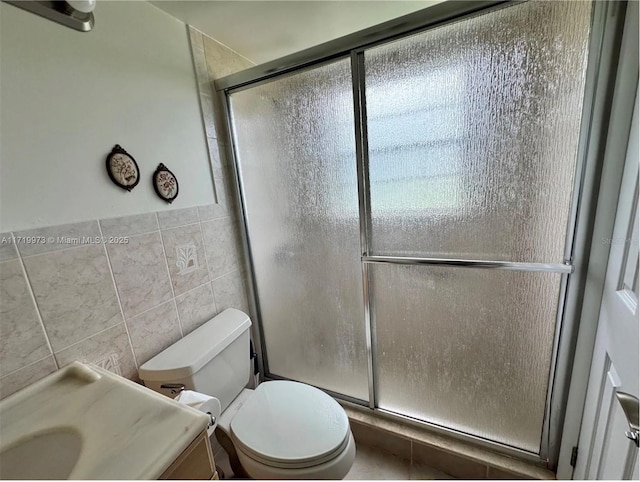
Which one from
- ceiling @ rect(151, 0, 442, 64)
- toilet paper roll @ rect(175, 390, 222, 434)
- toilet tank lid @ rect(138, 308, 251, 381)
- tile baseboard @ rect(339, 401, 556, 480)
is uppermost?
ceiling @ rect(151, 0, 442, 64)

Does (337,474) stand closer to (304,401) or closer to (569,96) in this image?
(304,401)

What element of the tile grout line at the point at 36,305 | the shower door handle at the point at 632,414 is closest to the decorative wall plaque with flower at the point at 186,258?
the tile grout line at the point at 36,305

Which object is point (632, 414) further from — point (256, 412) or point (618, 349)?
point (256, 412)

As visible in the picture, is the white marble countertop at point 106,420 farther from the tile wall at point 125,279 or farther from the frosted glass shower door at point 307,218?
the frosted glass shower door at point 307,218

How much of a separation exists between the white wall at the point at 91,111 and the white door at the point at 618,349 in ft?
4.95

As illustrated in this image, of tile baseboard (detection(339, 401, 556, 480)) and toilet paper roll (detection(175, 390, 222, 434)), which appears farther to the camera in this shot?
tile baseboard (detection(339, 401, 556, 480))

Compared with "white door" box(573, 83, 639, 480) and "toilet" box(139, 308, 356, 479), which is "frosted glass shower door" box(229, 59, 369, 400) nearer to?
"toilet" box(139, 308, 356, 479)

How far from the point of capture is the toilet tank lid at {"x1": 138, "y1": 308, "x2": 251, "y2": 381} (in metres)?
1.01

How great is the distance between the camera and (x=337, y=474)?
94cm

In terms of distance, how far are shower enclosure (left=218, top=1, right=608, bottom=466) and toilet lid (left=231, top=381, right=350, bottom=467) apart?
38cm

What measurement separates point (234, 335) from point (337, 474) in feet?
2.14

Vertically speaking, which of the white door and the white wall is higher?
the white wall

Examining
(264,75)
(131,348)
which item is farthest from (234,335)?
(264,75)

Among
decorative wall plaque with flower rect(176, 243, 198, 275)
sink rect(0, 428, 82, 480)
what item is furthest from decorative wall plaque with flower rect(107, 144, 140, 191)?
sink rect(0, 428, 82, 480)
